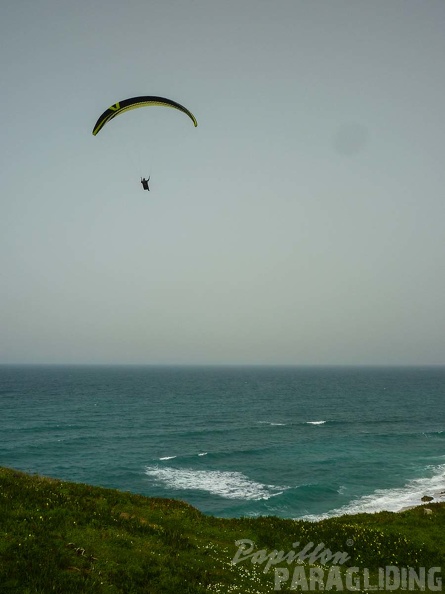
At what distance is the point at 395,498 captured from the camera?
149ft

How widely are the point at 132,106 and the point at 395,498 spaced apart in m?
49.3

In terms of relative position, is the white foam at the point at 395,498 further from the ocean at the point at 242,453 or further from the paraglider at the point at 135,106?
the paraglider at the point at 135,106

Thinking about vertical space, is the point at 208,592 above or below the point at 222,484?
above

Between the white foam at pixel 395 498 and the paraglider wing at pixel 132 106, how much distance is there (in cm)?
4135

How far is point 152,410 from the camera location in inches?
4562

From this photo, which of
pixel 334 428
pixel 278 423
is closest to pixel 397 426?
pixel 334 428

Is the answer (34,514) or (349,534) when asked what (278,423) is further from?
(34,514)

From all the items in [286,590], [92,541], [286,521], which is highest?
[92,541]

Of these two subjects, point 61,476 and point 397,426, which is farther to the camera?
point 397,426

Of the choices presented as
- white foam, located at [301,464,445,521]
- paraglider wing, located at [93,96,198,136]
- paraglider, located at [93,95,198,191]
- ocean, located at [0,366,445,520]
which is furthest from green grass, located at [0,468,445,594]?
paraglider wing, located at [93,96,198,136]

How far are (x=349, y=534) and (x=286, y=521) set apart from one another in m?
3.56

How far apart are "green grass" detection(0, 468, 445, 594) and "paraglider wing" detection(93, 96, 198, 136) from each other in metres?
23.8

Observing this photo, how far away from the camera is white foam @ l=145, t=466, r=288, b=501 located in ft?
159

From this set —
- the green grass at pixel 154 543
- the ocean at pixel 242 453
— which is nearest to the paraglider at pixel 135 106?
the green grass at pixel 154 543
